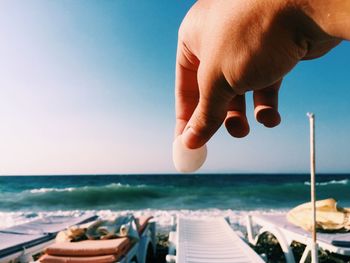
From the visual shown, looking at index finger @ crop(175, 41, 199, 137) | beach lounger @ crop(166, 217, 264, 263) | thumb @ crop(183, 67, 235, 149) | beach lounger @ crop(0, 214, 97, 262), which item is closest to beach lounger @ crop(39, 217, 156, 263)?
beach lounger @ crop(166, 217, 264, 263)

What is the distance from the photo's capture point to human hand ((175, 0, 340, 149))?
416 mm

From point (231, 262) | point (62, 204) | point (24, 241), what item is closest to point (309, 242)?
point (231, 262)

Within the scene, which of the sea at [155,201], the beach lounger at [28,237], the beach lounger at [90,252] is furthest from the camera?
the sea at [155,201]

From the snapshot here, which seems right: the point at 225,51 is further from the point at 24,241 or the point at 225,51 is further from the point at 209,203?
the point at 209,203

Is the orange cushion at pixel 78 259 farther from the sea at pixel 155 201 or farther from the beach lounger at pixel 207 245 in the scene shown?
the sea at pixel 155 201

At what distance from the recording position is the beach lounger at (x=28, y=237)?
4.48 meters

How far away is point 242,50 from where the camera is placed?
18.2 inches

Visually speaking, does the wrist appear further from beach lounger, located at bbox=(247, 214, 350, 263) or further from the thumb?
beach lounger, located at bbox=(247, 214, 350, 263)

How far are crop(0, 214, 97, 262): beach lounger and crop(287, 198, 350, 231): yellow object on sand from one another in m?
3.87

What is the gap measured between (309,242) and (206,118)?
4.53 metres

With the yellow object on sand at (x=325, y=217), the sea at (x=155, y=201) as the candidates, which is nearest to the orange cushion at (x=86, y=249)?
the yellow object on sand at (x=325, y=217)

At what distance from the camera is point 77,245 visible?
160 inches

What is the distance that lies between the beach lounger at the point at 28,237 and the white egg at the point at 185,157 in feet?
14.5

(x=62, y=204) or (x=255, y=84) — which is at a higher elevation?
(x=255, y=84)
